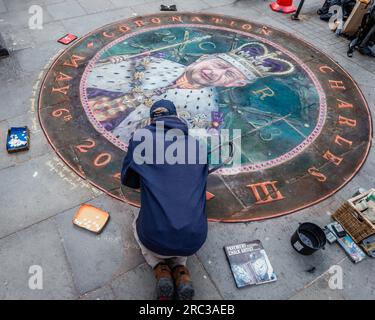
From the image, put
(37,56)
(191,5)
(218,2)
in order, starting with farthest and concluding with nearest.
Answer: (218,2), (191,5), (37,56)

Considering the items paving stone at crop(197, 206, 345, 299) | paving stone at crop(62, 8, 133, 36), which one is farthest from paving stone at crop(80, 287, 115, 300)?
paving stone at crop(62, 8, 133, 36)

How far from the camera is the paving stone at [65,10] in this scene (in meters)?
8.23

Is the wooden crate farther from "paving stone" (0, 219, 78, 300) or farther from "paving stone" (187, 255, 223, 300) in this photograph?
"paving stone" (0, 219, 78, 300)

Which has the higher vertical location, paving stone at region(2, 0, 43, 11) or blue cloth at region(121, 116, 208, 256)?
blue cloth at region(121, 116, 208, 256)

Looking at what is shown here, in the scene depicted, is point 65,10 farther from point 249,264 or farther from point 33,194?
point 249,264

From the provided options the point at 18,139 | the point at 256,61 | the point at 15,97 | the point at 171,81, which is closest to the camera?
the point at 18,139

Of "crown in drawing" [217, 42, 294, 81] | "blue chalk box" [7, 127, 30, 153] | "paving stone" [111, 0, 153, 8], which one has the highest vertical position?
"crown in drawing" [217, 42, 294, 81]

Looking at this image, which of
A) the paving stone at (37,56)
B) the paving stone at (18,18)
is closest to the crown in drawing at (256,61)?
the paving stone at (37,56)

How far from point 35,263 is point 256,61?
6.18 m

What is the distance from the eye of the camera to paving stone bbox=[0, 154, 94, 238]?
13.8ft

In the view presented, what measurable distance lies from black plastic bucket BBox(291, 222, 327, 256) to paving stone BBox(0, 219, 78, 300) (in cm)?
295

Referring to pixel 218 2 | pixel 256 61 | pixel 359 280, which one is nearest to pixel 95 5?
pixel 218 2

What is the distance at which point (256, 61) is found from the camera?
7.15 metres
